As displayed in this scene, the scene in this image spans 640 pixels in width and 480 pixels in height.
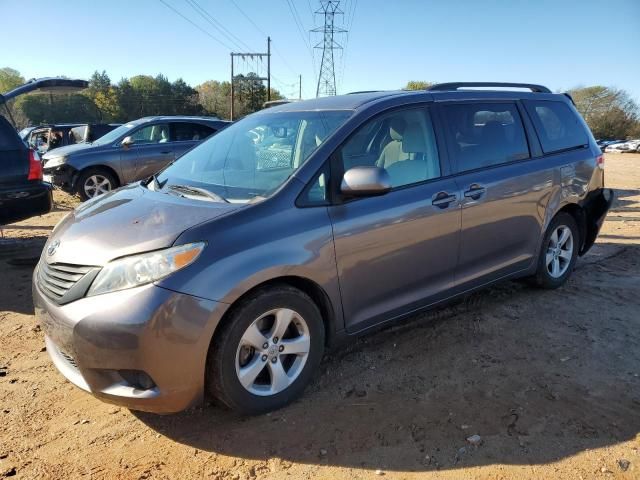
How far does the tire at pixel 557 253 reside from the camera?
14.5ft

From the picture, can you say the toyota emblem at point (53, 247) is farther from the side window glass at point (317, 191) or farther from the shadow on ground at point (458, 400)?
the side window glass at point (317, 191)

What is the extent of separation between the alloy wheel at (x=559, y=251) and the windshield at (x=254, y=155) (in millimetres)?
2503

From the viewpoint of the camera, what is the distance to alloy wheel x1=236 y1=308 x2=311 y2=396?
263 cm

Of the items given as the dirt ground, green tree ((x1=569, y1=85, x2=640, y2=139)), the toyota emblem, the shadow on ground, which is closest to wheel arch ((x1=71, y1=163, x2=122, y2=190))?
the dirt ground

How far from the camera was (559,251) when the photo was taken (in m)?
4.63

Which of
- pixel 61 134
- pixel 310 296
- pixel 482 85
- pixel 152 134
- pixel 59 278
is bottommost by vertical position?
pixel 310 296

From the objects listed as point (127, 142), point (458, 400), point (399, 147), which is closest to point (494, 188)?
point (399, 147)

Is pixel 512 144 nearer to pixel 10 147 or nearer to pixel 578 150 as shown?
pixel 578 150

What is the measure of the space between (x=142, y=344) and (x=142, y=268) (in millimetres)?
365

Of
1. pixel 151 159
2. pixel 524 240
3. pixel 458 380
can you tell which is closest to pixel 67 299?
pixel 458 380

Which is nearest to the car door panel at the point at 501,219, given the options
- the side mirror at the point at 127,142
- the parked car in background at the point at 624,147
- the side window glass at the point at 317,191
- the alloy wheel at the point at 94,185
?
the side window glass at the point at 317,191

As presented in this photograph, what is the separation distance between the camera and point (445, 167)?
3.52m

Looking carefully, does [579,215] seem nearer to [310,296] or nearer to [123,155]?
[310,296]

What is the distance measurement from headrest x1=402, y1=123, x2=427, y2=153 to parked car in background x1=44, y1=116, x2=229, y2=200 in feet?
21.0
